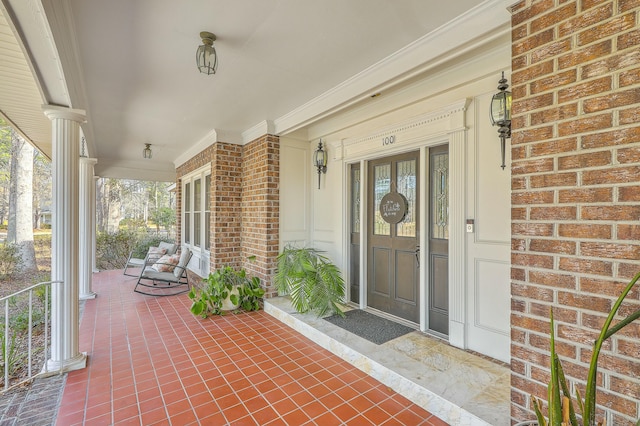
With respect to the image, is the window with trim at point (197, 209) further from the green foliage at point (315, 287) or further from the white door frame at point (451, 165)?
the white door frame at point (451, 165)

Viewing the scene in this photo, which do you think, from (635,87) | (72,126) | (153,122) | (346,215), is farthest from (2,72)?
(635,87)

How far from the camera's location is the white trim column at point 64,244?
8.56 ft

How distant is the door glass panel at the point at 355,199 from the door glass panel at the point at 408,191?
0.66 metres

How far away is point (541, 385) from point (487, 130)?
187 cm

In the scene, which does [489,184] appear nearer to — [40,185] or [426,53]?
[426,53]

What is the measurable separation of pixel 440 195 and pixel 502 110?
94cm

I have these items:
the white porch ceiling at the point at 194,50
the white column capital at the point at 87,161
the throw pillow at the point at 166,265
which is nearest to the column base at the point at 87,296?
the throw pillow at the point at 166,265

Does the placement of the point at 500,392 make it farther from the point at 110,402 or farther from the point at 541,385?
the point at 110,402

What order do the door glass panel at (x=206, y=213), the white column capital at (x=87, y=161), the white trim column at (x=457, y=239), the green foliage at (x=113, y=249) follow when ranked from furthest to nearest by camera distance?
the green foliage at (x=113, y=249)
the door glass panel at (x=206, y=213)
the white column capital at (x=87, y=161)
the white trim column at (x=457, y=239)

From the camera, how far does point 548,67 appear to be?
1.49 meters

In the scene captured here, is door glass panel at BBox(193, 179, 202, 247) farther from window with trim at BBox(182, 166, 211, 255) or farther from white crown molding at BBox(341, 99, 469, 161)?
white crown molding at BBox(341, 99, 469, 161)

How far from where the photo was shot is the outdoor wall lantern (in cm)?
228

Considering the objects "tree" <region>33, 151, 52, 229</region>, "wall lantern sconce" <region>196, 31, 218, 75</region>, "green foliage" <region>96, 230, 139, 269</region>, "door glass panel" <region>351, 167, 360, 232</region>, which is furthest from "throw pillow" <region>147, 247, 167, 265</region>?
"tree" <region>33, 151, 52, 229</region>

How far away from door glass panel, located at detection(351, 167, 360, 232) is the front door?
0.21 m
